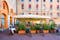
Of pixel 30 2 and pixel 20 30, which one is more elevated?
pixel 30 2

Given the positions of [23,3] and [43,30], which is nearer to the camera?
[43,30]

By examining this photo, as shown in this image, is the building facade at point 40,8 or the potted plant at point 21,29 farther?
the building facade at point 40,8

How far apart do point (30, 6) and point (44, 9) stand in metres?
3.69

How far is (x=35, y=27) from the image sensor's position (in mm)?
24031

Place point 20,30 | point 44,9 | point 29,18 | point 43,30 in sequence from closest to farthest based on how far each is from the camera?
point 20,30 < point 43,30 < point 29,18 < point 44,9

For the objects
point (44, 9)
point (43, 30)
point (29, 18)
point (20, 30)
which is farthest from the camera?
point (44, 9)

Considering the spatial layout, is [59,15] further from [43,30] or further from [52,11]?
[43,30]

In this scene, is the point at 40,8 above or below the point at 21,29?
above

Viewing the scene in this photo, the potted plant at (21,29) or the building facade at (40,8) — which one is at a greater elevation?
the building facade at (40,8)

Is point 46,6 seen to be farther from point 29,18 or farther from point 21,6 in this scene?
point 29,18

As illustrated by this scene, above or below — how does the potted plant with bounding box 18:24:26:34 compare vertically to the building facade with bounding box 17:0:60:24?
below

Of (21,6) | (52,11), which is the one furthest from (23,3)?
(52,11)

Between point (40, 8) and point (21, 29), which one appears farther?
point (40, 8)

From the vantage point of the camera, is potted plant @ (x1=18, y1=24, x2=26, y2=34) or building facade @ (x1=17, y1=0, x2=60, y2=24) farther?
building facade @ (x1=17, y1=0, x2=60, y2=24)
